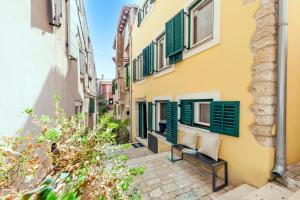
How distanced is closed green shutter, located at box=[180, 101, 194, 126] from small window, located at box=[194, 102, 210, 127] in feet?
0.34

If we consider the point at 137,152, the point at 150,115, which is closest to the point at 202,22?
the point at 150,115

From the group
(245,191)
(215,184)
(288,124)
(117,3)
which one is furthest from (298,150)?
(117,3)

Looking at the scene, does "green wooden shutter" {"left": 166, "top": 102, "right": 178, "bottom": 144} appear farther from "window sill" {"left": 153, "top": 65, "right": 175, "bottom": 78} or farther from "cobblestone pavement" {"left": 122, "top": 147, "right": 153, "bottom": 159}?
"cobblestone pavement" {"left": 122, "top": 147, "right": 153, "bottom": 159}

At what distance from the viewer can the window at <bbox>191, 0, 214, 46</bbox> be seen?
3.76m

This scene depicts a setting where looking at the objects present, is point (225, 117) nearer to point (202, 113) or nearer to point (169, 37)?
point (202, 113)

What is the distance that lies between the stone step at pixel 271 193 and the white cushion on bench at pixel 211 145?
93cm

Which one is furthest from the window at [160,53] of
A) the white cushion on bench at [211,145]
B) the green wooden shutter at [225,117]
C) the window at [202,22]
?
the white cushion on bench at [211,145]

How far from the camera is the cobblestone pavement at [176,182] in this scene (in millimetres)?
2816

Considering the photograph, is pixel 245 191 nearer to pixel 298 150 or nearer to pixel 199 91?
pixel 298 150

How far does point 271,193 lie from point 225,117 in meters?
1.31

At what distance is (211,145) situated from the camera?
3.25m

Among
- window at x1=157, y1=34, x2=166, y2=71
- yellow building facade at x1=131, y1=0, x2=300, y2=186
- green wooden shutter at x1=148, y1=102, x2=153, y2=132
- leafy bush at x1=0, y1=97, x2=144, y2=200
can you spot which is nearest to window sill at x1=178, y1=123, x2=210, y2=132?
yellow building facade at x1=131, y1=0, x2=300, y2=186

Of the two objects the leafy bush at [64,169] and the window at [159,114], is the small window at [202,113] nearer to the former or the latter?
the window at [159,114]

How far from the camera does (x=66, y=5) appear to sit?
5418 mm
